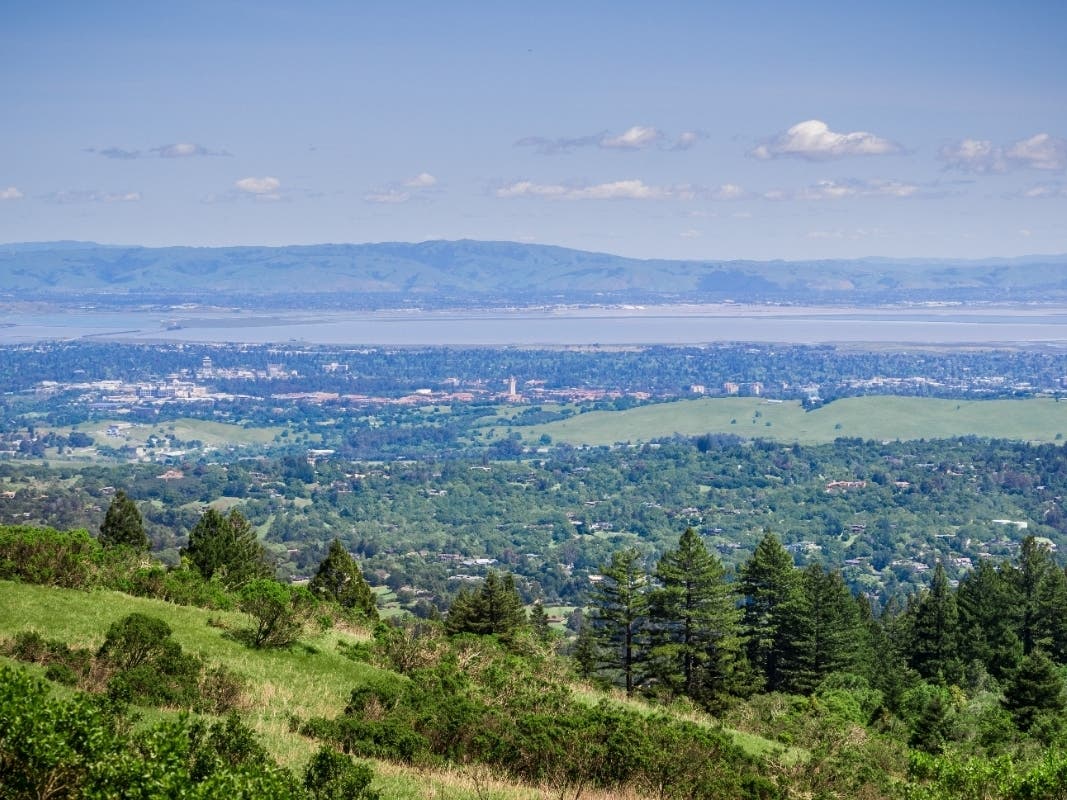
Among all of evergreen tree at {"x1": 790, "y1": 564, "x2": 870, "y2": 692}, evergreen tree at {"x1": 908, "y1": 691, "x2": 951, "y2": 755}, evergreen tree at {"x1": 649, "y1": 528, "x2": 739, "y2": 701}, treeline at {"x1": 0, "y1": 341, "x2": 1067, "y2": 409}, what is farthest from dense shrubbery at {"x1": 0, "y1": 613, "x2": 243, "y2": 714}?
treeline at {"x1": 0, "y1": 341, "x2": 1067, "y2": 409}

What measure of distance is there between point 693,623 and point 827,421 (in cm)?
11440

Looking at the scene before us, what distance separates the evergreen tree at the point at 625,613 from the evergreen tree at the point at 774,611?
500 centimetres

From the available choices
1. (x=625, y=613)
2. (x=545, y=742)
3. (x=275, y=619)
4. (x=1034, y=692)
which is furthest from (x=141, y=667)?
(x=1034, y=692)

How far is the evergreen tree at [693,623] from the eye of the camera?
80.2 feet

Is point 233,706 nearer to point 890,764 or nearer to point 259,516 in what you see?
point 890,764

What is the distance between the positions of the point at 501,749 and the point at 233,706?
2683mm

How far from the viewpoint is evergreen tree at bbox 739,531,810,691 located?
94.8ft

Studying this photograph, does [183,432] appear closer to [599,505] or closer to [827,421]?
[599,505]

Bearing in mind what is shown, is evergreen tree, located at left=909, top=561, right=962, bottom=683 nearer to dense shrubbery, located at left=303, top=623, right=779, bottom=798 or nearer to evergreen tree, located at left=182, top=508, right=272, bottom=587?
evergreen tree, located at left=182, top=508, right=272, bottom=587

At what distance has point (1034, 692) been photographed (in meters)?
24.4

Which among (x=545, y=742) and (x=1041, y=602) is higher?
(x=545, y=742)

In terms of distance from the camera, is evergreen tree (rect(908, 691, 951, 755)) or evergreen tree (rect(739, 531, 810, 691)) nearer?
evergreen tree (rect(908, 691, 951, 755))

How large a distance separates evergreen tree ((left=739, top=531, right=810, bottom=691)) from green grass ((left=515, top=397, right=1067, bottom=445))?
97.0 metres

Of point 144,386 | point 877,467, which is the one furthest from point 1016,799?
point 144,386
